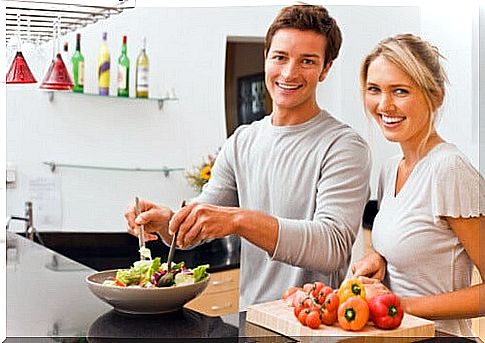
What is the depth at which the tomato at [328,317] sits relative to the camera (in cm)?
152

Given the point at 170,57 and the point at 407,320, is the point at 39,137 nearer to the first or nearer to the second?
the point at 170,57

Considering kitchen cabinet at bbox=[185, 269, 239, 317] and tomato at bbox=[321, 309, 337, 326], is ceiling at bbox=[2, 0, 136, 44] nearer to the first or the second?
tomato at bbox=[321, 309, 337, 326]

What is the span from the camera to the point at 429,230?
5.85 feet

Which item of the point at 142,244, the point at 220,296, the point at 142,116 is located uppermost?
the point at 142,116

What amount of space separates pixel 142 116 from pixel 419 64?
3.17 feet

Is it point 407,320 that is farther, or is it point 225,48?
point 225,48

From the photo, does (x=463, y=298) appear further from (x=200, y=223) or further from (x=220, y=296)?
(x=220, y=296)

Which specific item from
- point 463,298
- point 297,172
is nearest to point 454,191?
point 463,298

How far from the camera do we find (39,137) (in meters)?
2.59

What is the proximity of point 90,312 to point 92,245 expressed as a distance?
1.01 m

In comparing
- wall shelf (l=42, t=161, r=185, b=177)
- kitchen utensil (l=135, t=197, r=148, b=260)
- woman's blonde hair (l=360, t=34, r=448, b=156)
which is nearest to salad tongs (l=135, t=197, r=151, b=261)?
kitchen utensil (l=135, t=197, r=148, b=260)

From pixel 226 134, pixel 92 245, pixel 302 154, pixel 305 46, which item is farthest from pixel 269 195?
pixel 92 245

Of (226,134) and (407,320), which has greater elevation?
(226,134)

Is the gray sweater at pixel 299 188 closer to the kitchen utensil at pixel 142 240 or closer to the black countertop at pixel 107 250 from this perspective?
the kitchen utensil at pixel 142 240
